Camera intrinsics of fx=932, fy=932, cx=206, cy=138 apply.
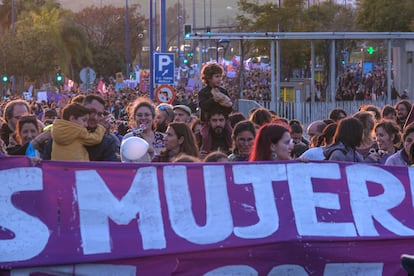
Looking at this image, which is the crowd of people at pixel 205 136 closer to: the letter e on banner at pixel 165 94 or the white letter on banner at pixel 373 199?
the white letter on banner at pixel 373 199

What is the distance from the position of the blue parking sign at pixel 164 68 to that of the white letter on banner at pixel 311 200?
14.9 meters

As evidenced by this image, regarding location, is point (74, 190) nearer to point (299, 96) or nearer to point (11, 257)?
point (11, 257)

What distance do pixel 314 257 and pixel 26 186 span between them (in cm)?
191

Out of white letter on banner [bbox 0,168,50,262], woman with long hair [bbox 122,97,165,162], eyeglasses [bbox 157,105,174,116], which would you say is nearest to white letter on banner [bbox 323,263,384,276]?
white letter on banner [bbox 0,168,50,262]

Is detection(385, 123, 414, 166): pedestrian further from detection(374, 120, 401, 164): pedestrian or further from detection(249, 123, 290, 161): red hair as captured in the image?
detection(249, 123, 290, 161): red hair

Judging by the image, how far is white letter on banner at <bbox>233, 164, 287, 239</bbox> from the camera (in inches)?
239

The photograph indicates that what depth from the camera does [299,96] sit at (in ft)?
97.9

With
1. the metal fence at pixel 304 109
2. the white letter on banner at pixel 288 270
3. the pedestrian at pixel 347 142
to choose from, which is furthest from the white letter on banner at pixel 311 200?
the metal fence at pixel 304 109

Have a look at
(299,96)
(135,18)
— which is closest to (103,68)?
(135,18)

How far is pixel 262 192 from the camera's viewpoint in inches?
247

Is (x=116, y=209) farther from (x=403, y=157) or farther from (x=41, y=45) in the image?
(x=41, y=45)

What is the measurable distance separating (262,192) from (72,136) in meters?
1.82

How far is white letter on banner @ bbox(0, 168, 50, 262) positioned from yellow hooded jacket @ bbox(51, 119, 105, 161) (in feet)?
4.31

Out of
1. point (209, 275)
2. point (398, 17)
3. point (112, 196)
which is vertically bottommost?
point (209, 275)
